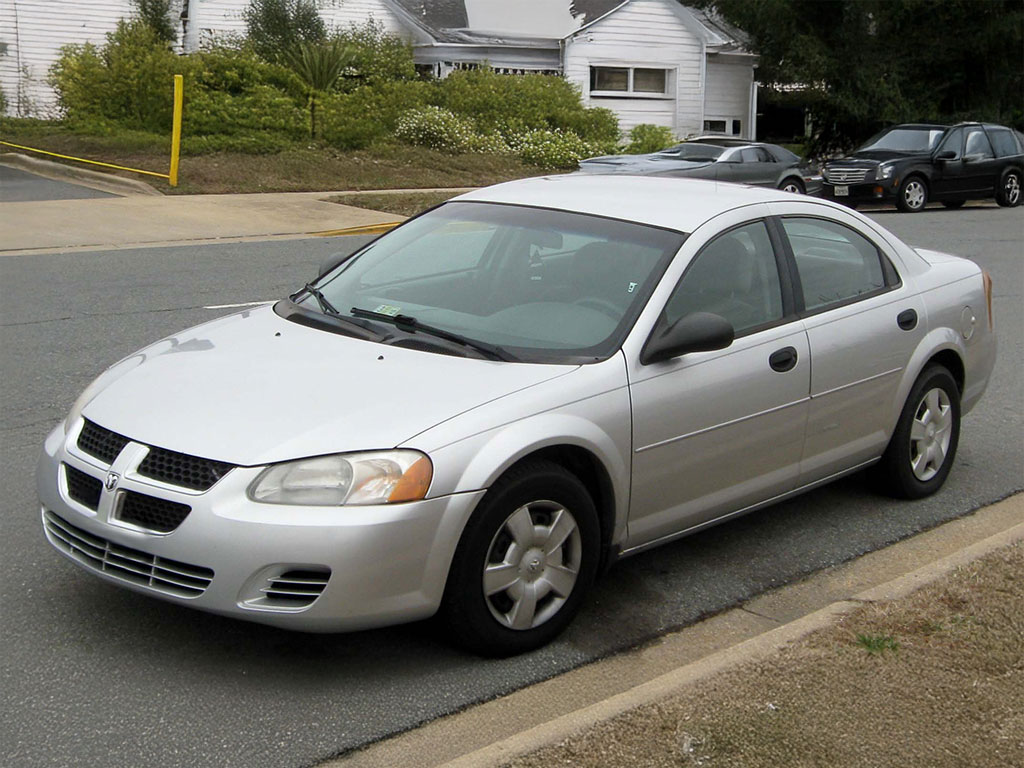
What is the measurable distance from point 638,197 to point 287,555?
2.46 meters

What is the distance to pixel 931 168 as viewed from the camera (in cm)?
2402

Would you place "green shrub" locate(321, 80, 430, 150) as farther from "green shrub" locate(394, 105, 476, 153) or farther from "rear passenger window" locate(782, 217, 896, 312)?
"rear passenger window" locate(782, 217, 896, 312)

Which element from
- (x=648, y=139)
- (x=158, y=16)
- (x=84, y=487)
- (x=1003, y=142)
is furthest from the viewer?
(x=158, y=16)

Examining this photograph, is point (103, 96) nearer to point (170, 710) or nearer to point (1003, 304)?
point (1003, 304)

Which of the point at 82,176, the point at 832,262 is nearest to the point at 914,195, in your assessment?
the point at 82,176

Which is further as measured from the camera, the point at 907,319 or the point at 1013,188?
the point at 1013,188

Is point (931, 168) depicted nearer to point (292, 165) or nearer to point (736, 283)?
point (292, 165)

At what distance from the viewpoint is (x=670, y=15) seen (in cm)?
3562

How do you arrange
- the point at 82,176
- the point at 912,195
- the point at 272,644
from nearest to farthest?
the point at 272,644 → the point at 82,176 → the point at 912,195

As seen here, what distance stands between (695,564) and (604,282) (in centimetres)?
130

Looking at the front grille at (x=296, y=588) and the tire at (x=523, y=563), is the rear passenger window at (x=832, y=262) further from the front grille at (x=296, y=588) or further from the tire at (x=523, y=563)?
the front grille at (x=296, y=588)

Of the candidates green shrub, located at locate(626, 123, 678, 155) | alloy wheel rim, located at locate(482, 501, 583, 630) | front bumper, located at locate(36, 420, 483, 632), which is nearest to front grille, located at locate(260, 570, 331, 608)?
front bumper, located at locate(36, 420, 483, 632)

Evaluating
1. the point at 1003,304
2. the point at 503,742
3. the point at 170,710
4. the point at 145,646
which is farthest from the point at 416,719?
the point at 1003,304

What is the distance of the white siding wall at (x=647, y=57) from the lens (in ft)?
112
